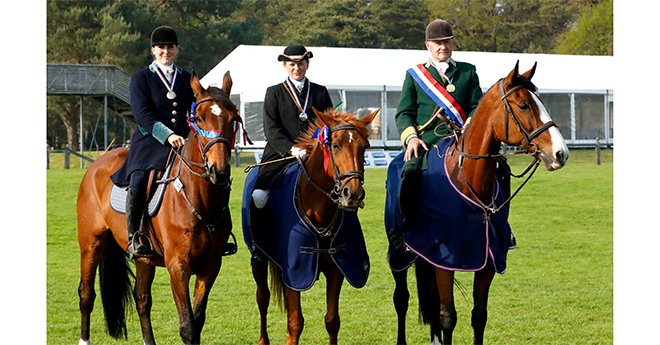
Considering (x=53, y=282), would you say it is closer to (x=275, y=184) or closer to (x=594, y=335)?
(x=275, y=184)

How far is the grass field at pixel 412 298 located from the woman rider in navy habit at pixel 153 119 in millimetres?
1706

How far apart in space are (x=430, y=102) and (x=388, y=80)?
2250cm

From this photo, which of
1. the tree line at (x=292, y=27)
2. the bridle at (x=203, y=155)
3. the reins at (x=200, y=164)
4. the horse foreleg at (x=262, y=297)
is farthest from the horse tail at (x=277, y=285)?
the tree line at (x=292, y=27)

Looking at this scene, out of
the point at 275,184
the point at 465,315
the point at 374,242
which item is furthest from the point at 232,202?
the point at 275,184

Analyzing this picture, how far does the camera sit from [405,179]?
5.30 meters

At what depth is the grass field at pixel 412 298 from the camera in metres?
6.55

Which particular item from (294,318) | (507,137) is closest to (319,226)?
(294,318)

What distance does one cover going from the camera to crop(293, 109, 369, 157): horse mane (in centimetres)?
482

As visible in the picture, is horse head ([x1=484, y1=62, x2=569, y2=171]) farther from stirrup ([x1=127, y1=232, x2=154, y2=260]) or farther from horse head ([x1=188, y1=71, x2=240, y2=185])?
stirrup ([x1=127, y1=232, x2=154, y2=260])

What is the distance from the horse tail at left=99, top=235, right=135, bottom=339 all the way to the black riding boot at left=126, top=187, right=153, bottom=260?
1.17 m

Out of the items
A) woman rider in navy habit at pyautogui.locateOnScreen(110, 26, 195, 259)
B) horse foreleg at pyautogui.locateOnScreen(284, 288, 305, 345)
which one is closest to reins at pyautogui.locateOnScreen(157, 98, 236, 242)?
woman rider in navy habit at pyautogui.locateOnScreen(110, 26, 195, 259)

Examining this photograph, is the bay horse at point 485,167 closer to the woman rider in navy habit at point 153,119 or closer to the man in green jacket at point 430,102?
the man in green jacket at point 430,102

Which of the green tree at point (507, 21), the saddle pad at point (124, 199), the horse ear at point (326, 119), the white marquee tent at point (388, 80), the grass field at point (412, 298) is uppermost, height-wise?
the green tree at point (507, 21)

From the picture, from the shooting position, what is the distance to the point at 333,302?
511cm
